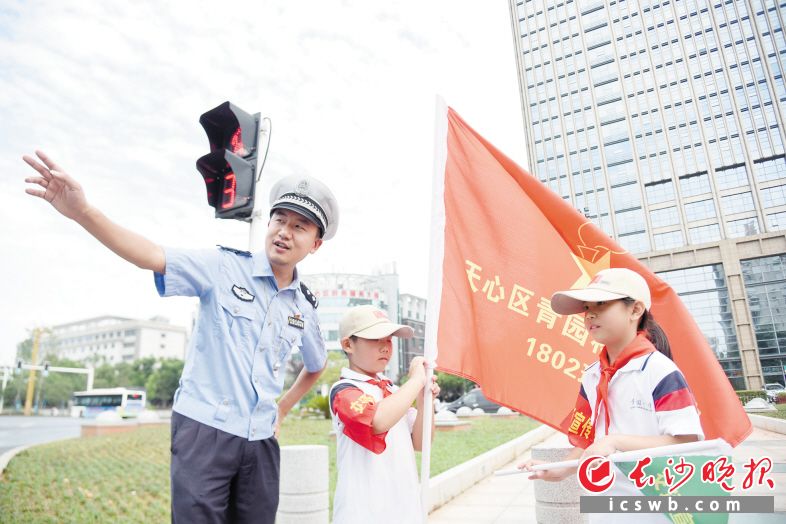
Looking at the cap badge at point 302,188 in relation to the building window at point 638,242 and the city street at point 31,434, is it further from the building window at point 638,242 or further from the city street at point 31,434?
the city street at point 31,434

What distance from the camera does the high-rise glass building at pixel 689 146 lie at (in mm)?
6328

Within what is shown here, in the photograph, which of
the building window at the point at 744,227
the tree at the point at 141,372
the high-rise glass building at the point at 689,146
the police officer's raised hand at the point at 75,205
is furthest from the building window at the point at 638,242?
the tree at the point at 141,372

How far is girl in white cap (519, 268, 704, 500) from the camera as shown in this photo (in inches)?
61.8

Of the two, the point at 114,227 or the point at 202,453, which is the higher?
the point at 114,227

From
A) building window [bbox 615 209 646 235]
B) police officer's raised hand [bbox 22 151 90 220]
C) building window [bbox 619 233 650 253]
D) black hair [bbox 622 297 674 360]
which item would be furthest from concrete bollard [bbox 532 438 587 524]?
building window [bbox 615 209 646 235]

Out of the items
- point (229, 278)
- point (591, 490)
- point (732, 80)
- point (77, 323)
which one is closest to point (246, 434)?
point (229, 278)

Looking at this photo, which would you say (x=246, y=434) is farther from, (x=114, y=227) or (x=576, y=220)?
(x=576, y=220)

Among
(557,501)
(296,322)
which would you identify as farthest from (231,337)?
(557,501)

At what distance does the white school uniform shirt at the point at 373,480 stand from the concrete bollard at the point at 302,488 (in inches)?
86.8

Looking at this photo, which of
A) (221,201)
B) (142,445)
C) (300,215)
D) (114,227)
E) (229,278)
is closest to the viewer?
(114,227)

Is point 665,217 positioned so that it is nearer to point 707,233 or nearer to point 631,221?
point 631,221

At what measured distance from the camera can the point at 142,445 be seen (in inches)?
500

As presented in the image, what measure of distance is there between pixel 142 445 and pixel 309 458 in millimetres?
11140

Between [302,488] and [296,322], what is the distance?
7.96 feet
